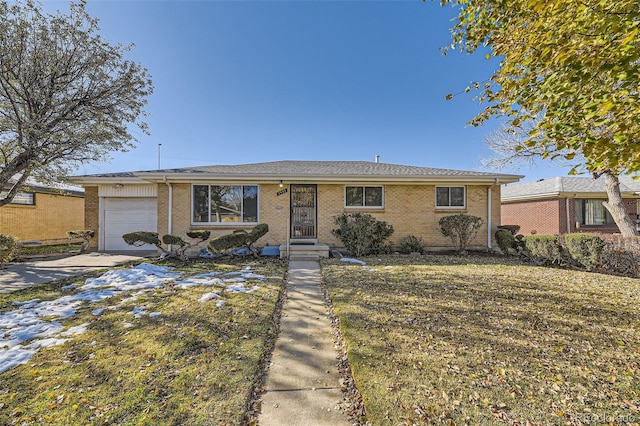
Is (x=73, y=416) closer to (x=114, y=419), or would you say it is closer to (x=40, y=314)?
(x=114, y=419)

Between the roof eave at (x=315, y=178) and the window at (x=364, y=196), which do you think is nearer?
the roof eave at (x=315, y=178)

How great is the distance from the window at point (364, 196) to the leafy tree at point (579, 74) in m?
6.91

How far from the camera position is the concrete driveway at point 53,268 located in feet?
21.8

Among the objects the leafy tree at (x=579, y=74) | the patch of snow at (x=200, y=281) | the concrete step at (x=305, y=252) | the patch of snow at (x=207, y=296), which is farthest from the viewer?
the concrete step at (x=305, y=252)

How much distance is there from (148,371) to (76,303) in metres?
3.60

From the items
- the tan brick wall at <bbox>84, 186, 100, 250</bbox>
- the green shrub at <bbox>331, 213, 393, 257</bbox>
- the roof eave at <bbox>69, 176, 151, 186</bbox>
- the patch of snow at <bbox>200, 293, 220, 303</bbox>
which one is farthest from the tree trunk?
the tan brick wall at <bbox>84, 186, 100, 250</bbox>

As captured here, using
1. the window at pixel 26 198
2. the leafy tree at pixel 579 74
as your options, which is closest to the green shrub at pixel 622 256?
the leafy tree at pixel 579 74

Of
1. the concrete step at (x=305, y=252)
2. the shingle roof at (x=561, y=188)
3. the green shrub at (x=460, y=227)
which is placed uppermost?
the shingle roof at (x=561, y=188)

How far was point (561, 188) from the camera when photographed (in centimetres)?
1566

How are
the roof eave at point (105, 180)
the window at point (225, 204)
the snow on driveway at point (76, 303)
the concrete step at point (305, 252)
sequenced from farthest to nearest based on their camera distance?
the roof eave at point (105, 180)
the window at point (225, 204)
the concrete step at point (305, 252)
the snow on driveway at point (76, 303)

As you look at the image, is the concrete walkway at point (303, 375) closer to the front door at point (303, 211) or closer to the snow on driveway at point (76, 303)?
the snow on driveway at point (76, 303)

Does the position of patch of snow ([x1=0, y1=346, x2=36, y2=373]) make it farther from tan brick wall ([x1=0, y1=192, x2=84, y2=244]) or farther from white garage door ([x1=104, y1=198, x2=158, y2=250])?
tan brick wall ([x1=0, y1=192, x2=84, y2=244])

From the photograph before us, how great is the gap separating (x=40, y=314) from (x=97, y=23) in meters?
8.39

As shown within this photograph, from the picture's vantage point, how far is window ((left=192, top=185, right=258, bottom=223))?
419 inches
